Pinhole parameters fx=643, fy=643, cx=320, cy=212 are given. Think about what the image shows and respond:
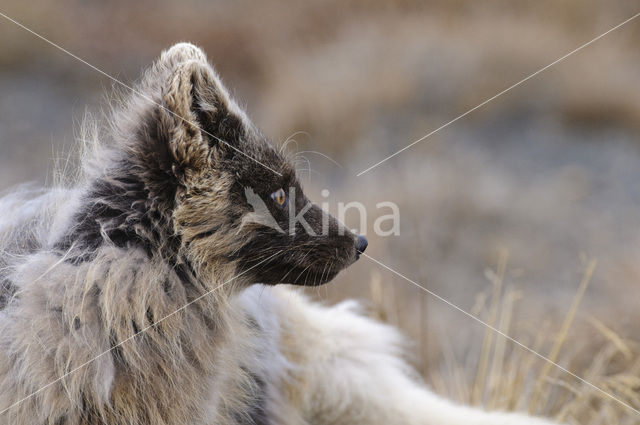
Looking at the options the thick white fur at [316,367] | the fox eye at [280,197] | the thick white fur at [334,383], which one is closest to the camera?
the fox eye at [280,197]

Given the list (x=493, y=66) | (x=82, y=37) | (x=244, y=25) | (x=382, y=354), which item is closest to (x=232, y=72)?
(x=244, y=25)

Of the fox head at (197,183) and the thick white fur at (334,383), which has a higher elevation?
the fox head at (197,183)

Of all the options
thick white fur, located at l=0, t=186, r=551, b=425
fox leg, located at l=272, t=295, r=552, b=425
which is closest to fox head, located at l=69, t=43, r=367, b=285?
thick white fur, located at l=0, t=186, r=551, b=425

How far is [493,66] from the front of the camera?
24.2 ft

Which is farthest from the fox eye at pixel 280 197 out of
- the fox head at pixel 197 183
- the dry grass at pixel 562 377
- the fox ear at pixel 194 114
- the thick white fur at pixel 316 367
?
the dry grass at pixel 562 377

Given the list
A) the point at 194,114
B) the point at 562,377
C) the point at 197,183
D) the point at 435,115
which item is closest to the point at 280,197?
the point at 197,183

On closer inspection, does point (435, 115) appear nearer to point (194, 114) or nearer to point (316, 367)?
point (316, 367)

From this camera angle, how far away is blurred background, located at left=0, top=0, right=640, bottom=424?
6.13m

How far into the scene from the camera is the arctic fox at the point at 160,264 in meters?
1.91

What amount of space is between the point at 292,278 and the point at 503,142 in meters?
5.66

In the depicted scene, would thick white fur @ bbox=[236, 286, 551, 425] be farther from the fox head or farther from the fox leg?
the fox head

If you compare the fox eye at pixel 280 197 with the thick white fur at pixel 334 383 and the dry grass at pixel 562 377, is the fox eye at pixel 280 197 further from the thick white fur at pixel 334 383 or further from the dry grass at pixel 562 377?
the dry grass at pixel 562 377

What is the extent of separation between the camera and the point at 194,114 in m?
1.99

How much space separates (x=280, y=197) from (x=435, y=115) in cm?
559
